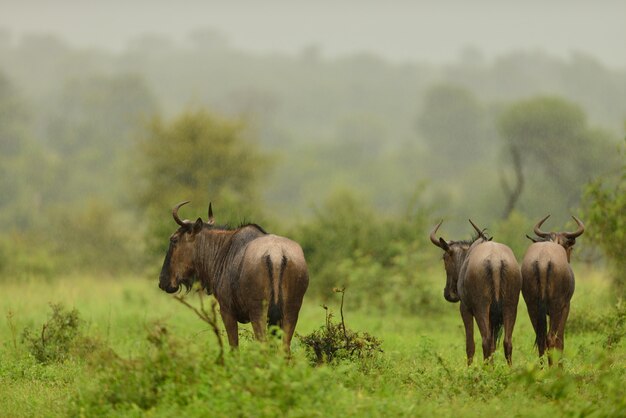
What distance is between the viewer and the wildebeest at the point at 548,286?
11.0m

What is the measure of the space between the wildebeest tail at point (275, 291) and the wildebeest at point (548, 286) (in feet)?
10.0

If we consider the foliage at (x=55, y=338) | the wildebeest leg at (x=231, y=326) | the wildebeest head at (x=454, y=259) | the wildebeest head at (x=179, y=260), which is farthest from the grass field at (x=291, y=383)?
the wildebeest head at (x=454, y=259)

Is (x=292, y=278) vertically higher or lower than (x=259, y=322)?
higher

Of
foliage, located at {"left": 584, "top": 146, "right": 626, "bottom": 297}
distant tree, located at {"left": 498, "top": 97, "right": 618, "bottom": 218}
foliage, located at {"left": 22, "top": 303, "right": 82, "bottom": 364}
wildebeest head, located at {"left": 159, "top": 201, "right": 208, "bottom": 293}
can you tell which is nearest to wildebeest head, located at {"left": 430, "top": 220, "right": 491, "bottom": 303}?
wildebeest head, located at {"left": 159, "top": 201, "right": 208, "bottom": 293}

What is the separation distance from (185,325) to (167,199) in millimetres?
12950

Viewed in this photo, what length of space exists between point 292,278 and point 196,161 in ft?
71.5

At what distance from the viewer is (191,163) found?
103ft

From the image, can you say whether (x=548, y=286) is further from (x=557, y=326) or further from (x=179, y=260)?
(x=179, y=260)

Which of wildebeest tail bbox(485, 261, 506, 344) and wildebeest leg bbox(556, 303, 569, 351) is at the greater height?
wildebeest tail bbox(485, 261, 506, 344)

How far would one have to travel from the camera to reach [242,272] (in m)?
10.2

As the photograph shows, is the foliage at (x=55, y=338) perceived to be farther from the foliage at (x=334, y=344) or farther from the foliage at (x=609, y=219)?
the foliage at (x=609, y=219)

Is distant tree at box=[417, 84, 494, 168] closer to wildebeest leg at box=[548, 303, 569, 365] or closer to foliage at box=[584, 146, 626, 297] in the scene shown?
foliage at box=[584, 146, 626, 297]

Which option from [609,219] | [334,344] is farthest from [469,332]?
[609,219]

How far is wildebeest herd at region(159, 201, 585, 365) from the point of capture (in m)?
10.0
